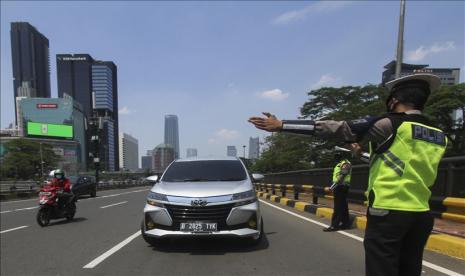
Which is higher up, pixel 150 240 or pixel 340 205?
pixel 340 205

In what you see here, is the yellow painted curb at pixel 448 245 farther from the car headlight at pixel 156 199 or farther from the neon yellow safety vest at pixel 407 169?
the neon yellow safety vest at pixel 407 169

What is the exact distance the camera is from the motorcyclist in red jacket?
1310 cm

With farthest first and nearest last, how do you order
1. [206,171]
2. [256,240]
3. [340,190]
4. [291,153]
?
[291,153]
[340,190]
[206,171]
[256,240]

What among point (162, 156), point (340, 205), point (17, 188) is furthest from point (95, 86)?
point (340, 205)

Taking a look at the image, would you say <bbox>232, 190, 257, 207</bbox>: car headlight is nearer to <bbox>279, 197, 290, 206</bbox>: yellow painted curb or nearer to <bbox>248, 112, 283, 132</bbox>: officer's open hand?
<bbox>248, 112, 283, 132</bbox>: officer's open hand

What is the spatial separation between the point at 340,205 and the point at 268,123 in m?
7.45

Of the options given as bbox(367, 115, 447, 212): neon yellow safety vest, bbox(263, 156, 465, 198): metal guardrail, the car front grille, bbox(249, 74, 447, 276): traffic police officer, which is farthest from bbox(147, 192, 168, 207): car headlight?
bbox(367, 115, 447, 212): neon yellow safety vest

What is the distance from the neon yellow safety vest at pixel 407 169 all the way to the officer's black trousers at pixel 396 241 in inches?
2.8

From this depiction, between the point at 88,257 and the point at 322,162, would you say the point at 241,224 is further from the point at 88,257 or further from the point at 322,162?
the point at 322,162

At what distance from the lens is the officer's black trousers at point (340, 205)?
33.4 feet

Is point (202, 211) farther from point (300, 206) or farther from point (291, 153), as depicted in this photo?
point (291, 153)

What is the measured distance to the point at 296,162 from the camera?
167 ft

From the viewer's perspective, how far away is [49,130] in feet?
355

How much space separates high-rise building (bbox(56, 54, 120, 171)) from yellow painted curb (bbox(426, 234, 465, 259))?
139503 mm
